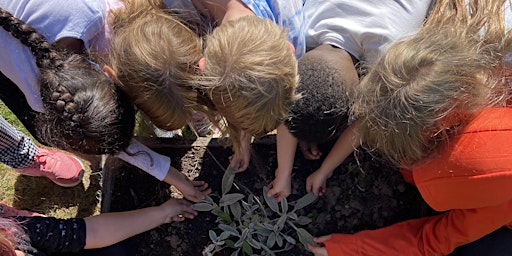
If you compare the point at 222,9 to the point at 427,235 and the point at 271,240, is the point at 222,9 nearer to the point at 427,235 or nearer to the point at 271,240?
the point at 271,240

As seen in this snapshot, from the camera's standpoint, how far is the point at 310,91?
147cm

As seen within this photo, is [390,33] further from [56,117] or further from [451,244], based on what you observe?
[56,117]

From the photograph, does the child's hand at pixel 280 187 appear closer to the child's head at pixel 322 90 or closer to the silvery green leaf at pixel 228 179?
the silvery green leaf at pixel 228 179

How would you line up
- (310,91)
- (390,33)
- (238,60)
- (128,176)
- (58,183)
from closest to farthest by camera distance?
(238,60) → (310,91) → (390,33) → (128,176) → (58,183)

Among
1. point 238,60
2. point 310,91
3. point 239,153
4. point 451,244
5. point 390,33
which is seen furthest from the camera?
point 239,153

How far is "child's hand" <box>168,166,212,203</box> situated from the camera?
6.23 feet

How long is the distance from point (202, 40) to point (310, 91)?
364mm

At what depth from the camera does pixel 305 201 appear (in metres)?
1.90

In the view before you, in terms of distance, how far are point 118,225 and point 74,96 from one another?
631 millimetres

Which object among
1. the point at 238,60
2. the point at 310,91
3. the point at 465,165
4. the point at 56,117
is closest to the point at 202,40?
the point at 238,60

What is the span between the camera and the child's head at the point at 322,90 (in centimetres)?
147

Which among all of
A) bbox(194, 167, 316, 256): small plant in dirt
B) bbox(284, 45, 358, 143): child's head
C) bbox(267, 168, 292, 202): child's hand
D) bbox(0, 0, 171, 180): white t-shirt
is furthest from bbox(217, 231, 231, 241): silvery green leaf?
bbox(0, 0, 171, 180): white t-shirt

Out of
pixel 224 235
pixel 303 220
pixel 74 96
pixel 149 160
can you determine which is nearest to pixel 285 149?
pixel 303 220

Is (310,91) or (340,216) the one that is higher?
(310,91)
